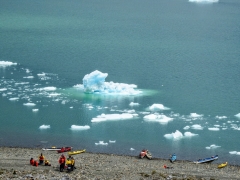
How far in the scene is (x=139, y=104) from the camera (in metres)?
46.7

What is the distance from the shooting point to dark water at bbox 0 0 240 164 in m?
40.8

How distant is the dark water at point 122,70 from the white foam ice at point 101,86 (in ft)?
2.93

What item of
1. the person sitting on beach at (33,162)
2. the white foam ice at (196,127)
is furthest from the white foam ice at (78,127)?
the person sitting on beach at (33,162)

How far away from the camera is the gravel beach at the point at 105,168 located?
2917cm

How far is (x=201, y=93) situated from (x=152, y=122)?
931 cm

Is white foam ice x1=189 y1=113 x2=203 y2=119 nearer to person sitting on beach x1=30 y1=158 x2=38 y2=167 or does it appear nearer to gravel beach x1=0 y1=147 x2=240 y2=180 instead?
gravel beach x1=0 y1=147 x2=240 y2=180

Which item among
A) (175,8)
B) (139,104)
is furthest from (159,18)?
(139,104)

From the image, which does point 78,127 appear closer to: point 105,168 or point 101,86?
point 101,86

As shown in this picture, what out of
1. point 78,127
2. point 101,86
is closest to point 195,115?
point 101,86

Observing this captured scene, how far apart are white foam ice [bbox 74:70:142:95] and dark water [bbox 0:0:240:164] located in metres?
0.89

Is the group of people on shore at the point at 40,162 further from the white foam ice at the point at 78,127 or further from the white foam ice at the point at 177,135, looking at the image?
the white foam ice at the point at 177,135

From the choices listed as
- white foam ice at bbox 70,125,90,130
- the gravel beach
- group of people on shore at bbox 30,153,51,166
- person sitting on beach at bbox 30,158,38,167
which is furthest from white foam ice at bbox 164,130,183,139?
person sitting on beach at bbox 30,158,38,167

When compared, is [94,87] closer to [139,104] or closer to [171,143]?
[139,104]

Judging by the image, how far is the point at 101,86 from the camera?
161 feet
